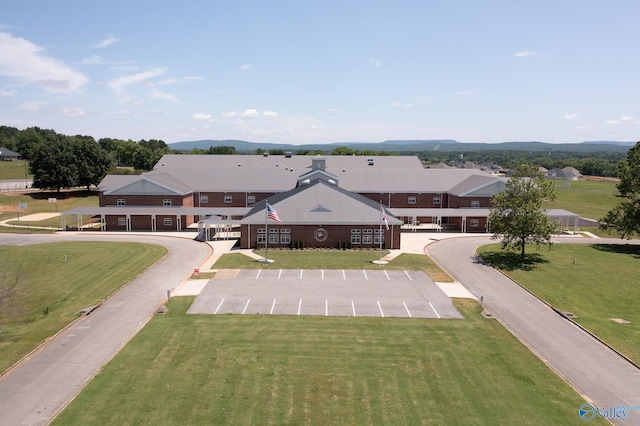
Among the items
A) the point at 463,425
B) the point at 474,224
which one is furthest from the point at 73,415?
the point at 474,224

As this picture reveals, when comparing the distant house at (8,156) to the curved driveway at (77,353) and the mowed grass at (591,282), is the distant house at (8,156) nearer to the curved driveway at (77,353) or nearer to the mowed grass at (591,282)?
the curved driveway at (77,353)

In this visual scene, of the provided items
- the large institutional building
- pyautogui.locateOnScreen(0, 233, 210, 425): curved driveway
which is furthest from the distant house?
pyautogui.locateOnScreen(0, 233, 210, 425): curved driveway

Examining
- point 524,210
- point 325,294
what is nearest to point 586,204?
point 524,210

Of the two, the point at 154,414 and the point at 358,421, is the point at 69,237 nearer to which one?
the point at 154,414

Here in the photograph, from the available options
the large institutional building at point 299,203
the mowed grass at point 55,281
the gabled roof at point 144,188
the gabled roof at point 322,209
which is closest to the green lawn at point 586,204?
the large institutional building at point 299,203

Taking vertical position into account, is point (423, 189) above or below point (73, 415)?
A: above
